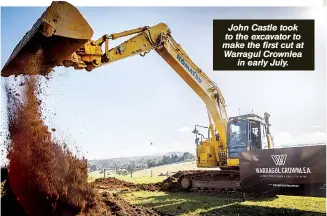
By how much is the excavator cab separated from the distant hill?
3.56 feet

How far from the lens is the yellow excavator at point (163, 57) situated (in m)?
4.35

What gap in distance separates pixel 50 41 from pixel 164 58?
8.97ft

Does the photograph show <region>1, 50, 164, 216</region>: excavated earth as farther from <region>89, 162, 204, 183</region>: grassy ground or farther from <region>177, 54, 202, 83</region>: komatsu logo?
<region>89, 162, 204, 183</region>: grassy ground

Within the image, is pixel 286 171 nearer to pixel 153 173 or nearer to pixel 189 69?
pixel 189 69

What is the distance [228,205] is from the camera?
6.53 metres

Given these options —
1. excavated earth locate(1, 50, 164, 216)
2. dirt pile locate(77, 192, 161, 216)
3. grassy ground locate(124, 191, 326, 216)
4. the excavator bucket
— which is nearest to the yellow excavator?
the excavator bucket

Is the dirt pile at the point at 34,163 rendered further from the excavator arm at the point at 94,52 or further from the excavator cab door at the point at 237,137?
the excavator cab door at the point at 237,137

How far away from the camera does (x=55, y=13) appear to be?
4250mm

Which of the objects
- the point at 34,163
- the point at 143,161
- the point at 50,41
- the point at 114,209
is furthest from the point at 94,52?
the point at 143,161

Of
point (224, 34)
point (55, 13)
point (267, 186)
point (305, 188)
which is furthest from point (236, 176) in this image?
point (55, 13)

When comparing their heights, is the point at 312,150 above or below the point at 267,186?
above

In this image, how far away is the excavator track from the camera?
771 cm

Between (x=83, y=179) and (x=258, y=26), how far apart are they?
3331mm

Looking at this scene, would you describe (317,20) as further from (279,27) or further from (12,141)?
(12,141)
